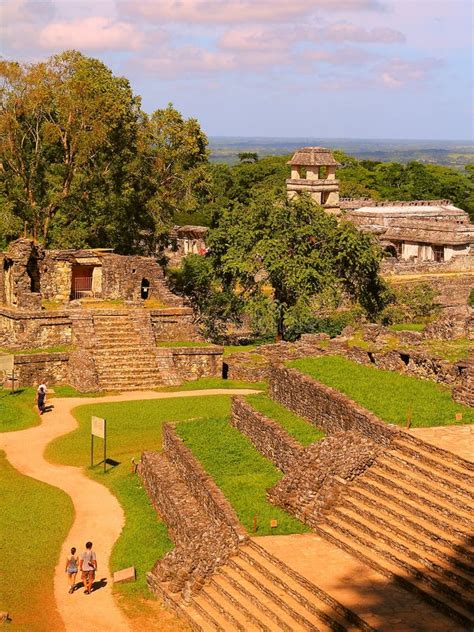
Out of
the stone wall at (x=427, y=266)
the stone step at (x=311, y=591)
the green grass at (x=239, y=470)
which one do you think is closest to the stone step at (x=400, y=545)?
the green grass at (x=239, y=470)

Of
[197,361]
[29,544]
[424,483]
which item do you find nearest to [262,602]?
[424,483]

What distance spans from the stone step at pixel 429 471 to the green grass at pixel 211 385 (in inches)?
573

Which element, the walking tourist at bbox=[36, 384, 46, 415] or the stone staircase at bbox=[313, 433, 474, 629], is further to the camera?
the walking tourist at bbox=[36, 384, 46, 415]

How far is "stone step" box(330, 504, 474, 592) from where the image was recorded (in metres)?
16.0

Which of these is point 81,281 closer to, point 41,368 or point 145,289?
point 145,289

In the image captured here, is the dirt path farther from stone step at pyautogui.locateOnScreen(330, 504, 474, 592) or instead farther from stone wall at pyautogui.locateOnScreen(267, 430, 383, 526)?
stone step at pyautogui.locateOnScreen(330, 504, 474, 592)

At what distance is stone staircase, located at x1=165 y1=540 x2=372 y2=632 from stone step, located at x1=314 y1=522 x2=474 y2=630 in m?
1.26

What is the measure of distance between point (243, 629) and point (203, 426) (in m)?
9.71

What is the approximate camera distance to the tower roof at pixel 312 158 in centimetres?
6519

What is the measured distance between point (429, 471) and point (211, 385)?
16.2 m

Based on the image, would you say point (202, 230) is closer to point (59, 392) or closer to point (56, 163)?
point (56, 163)

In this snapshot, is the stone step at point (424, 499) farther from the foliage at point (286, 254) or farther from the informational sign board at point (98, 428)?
the foliage at point (286, 254)

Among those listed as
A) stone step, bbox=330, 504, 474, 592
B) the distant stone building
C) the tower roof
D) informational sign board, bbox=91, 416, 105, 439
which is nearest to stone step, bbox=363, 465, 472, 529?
stone step, bbox=330, 504, 474, 592

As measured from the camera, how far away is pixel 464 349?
2567 centimetres
